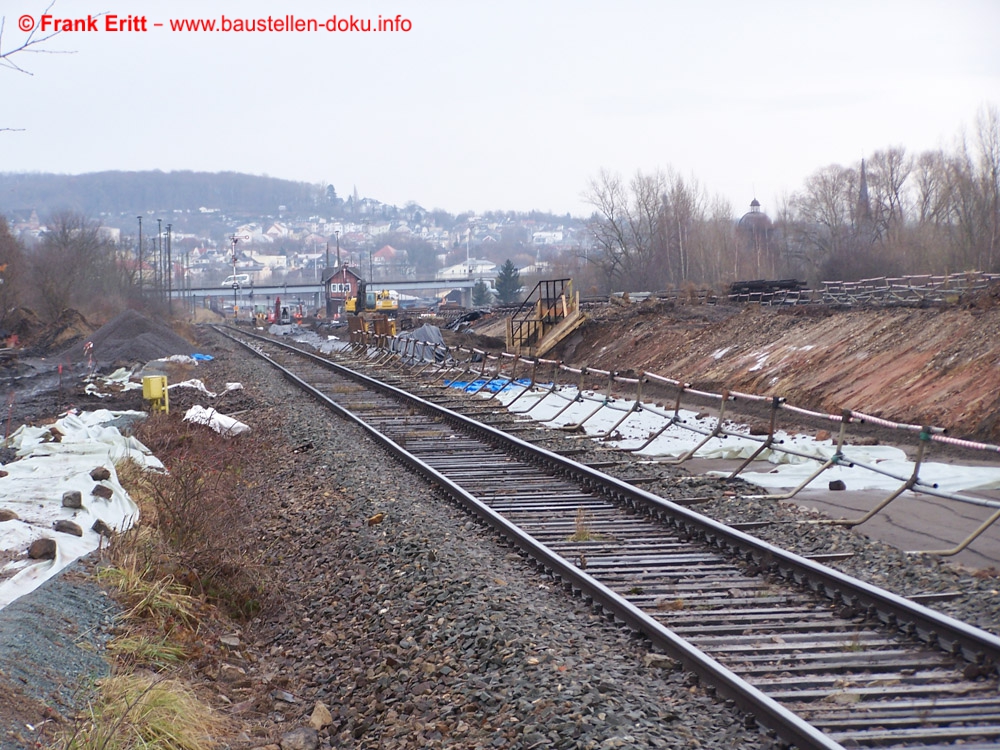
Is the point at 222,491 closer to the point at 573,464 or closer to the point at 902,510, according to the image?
the point at 573,464

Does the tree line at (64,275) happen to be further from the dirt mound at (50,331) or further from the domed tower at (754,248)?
the domed tower at (754,248)

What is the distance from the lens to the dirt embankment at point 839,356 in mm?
16141

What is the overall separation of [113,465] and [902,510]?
8.54 m

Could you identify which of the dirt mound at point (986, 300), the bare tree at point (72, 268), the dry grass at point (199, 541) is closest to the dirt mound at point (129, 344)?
the bare tree at point (72, 268)

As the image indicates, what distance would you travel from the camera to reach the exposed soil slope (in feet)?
53.0

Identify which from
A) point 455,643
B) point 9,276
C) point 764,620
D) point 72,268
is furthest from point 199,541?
point 72,268

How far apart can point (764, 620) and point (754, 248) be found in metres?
94.1

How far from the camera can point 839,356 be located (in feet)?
68.8

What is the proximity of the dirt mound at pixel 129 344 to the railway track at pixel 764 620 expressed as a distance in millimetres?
29012

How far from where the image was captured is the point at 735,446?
1383 centimetres

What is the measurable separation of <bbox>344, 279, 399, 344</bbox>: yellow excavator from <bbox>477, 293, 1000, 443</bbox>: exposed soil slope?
1003cm

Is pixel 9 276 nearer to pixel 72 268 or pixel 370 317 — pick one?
pixel 72 268

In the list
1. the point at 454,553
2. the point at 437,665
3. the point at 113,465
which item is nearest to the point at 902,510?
the point at 454,553

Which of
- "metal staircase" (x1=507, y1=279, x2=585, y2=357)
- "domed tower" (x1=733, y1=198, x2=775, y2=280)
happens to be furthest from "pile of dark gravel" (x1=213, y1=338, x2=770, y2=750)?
"domed tower" (x1=733, y1=198, x2=775, y2=280)
